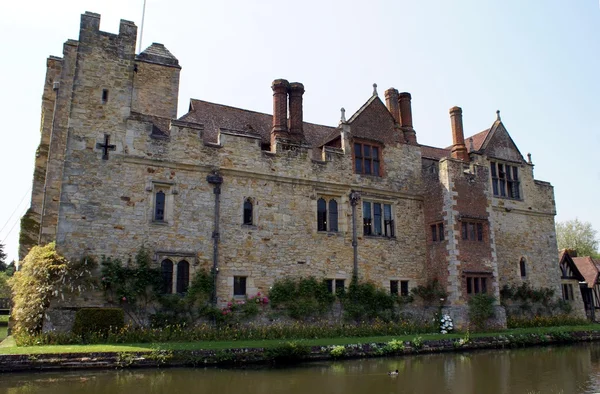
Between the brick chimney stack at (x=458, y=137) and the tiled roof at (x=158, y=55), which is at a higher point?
the tiled roof at (x=158, y=55)

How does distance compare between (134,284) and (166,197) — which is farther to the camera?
(166,197)

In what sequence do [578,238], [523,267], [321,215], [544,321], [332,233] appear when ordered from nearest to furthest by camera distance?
1. [332,233]
2. [321,215]
3. [544,321]
4. [523,267]
5. [578,238]

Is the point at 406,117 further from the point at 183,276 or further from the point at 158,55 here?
the point at 183,276

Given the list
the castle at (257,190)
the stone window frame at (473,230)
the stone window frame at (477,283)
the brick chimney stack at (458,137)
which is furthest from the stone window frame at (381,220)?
the brick chimney stack at (458,137)

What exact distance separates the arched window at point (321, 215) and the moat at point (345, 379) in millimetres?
7392

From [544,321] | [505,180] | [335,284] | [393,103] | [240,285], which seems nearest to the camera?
[240,285]

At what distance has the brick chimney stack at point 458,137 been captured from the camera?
25.4m

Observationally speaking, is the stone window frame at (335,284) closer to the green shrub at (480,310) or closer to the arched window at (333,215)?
the arched window at (333,215)

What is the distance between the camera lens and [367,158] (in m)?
22.3

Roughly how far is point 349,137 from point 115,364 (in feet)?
45.7

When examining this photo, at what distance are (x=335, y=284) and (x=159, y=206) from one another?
7961 mm

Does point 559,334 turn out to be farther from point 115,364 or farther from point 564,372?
point 115,364

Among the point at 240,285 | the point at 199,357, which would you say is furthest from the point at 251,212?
the point at 199,357

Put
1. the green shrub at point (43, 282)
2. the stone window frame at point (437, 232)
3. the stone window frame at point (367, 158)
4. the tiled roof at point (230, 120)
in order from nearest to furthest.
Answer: the green shrub at point (43, 282) < the tiled roof at point (230, 120) < the stone window frame at point (437, 232) < the stone window frame at point (367, 158)
